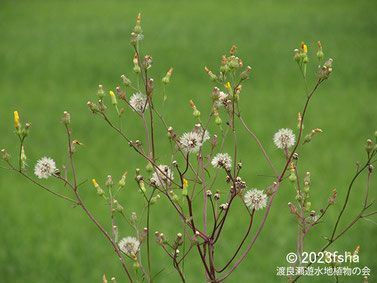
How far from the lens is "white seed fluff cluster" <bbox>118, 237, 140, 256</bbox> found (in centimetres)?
127

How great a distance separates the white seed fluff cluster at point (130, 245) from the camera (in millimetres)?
1274

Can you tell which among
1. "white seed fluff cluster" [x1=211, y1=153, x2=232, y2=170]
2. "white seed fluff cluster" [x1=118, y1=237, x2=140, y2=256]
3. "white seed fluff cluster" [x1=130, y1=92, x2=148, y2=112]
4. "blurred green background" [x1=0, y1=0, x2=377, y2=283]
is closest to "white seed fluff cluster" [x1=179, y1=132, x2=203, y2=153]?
"white seed fluff cluster" [x1=211, y1=153, x2=232, y2=170]

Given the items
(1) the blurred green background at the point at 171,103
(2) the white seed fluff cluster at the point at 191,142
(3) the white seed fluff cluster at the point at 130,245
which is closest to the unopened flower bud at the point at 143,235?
(3) the white seed fluff cluster at the point at 130,245

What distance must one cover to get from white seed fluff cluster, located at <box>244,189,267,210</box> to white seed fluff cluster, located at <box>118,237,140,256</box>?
30 centimetres

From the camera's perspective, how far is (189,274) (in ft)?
14.2

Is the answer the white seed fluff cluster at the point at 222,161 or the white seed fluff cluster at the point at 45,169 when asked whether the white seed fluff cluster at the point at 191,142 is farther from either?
the white seed fluff cluster at the point at 45,169

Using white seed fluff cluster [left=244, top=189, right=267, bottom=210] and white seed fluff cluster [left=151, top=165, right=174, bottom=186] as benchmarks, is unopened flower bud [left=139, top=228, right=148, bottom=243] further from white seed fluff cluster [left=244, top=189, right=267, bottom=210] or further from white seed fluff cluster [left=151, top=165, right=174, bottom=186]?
white seed fluff cluster [left=244, top=189, right=267, bottom=210]

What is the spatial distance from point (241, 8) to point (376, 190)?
10.2m

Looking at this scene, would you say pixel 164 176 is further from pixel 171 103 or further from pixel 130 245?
pixel 171 103

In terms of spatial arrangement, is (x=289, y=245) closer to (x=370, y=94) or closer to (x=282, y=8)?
(x=370, y=94)

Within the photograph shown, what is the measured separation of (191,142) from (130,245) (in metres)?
0.32

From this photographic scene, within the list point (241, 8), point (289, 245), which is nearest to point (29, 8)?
point (241, 8)

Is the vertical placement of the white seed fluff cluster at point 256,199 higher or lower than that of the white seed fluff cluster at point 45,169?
lower

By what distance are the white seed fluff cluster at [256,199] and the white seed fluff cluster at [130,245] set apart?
30 centimetres
